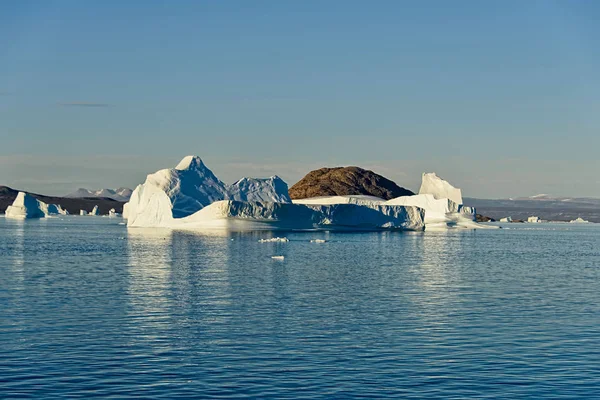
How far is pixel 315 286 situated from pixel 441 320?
8.75 meters

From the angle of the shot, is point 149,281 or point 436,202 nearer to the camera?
point 149,281

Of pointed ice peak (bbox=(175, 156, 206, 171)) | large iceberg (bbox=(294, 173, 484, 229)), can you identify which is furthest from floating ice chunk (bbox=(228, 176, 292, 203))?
large iceberg (bbox=(294, 173, 484, 229))

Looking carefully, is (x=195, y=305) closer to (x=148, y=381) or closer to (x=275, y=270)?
(x=148, y=381)

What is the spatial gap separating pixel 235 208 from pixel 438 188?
46.7 m

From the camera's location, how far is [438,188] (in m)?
114

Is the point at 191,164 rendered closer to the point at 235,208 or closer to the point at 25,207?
the point at 235,208

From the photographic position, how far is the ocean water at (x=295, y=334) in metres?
13.5

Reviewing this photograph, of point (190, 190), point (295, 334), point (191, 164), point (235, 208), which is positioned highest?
point (191, 164)

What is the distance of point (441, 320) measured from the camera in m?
20.6

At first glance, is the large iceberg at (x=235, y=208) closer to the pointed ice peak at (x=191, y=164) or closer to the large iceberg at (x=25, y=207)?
the pointed ice peak at (x=191, y=164)

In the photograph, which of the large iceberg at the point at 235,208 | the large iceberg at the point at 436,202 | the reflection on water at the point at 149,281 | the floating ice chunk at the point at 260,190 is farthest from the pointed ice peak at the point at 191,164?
the reflection on water at the point at 149,281

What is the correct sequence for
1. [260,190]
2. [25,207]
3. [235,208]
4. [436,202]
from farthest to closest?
[25,207] → [436,202] → [260,190] → [235,208]

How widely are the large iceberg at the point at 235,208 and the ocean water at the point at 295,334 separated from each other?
4138 cm

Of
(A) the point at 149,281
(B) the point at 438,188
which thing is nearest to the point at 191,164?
(B) the point at 438,188
